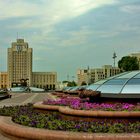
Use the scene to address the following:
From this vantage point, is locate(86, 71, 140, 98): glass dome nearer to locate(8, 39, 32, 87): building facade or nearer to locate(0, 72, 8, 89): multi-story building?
locate(8, 39, 32, 87): building facade

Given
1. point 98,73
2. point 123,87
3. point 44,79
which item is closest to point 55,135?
point 123,87

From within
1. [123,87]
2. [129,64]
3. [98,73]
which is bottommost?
[123,87]

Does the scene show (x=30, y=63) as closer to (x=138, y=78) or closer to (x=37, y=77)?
(x=37, y=77)

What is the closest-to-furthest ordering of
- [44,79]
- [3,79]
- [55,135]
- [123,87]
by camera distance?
[55,135] → [123,87] → [3,79] → [44,79]

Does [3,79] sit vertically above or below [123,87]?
below

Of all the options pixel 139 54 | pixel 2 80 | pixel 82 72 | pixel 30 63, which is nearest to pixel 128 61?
pixel 139 54

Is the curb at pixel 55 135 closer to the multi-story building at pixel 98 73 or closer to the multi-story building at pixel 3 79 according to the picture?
the multi-story building at pixel 98 73

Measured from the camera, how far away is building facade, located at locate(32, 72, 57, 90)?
153m

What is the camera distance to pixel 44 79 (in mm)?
156250

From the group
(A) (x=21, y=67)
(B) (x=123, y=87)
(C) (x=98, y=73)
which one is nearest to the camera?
(B) (x=123, y=87)

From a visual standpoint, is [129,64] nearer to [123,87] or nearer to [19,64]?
[19,64]

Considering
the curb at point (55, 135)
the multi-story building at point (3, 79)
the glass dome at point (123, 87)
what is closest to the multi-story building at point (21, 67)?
the multi-story building at point (3, 79)

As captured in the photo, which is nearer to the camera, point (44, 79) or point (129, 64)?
point (129, 64)

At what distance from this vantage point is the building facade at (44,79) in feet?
503
